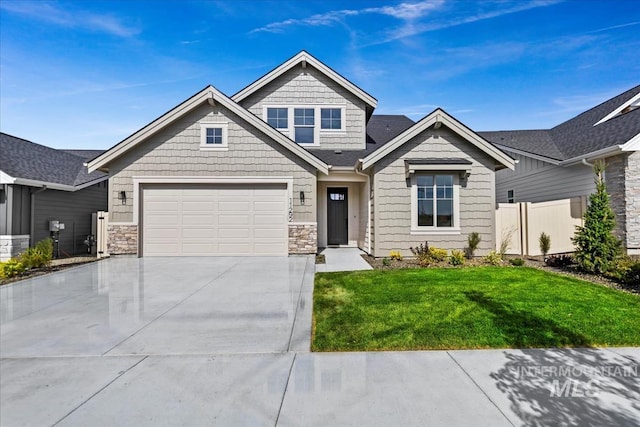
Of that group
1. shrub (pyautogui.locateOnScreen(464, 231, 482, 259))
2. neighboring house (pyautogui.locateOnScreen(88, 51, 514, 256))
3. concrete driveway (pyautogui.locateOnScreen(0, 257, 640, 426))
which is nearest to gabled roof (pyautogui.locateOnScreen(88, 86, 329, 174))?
neighboring house (pyautogui.locateOnScreen(88, 51, 514, 256))

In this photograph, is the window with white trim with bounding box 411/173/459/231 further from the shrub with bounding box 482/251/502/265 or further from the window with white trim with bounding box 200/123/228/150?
the window with white trim with bounding box 200/123/228/150

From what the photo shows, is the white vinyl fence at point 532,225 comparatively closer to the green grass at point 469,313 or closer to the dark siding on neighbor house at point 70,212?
the green grass at point 469,313

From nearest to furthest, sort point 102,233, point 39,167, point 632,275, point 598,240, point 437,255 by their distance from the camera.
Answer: point 632,275
point 598,240
point 437,255
point 102,233
point 39,167

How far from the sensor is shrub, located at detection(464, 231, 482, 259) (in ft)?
35.3

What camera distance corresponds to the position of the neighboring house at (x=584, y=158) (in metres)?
10.5

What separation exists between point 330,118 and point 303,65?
2.56 meters

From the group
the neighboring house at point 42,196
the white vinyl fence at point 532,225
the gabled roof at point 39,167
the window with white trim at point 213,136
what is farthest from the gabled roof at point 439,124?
the neighboring house at point 42,196

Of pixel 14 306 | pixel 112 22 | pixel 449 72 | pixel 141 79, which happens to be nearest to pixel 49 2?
pixel 112 22

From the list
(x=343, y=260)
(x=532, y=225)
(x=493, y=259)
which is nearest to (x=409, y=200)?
(x=343, y=260)

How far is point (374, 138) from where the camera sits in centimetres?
1666

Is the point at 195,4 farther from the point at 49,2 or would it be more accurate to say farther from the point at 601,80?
the point at 601,80

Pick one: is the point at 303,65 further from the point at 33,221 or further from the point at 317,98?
the point at 33,221

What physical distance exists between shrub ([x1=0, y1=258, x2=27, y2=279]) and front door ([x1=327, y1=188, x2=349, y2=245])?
9.97 m

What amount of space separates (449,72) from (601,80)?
7498 mm
